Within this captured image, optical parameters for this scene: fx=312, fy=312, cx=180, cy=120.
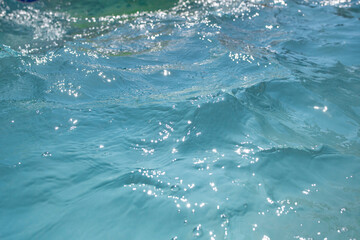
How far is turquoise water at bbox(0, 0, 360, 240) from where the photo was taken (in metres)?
2.38

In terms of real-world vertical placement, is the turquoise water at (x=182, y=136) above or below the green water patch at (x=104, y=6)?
below

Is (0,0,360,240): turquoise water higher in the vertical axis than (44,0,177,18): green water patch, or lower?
lower

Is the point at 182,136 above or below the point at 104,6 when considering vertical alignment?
below

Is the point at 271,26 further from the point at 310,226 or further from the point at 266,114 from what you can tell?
the point at 310,226

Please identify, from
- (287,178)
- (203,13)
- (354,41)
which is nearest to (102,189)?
(287,178)

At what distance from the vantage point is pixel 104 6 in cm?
833

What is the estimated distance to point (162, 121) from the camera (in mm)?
3541

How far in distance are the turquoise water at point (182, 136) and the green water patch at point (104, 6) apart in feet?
Answer: 6.57

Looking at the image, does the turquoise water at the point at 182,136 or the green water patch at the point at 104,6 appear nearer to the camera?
the turquoise water at the point at 182,136

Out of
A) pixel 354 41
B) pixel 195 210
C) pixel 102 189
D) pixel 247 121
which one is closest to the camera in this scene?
pixel 195 210

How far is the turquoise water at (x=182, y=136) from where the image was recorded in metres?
2.38

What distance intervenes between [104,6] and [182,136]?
631 cm

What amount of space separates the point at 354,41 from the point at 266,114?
11.0 ft

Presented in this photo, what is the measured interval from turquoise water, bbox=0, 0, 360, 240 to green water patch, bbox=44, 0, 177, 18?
2.00m
